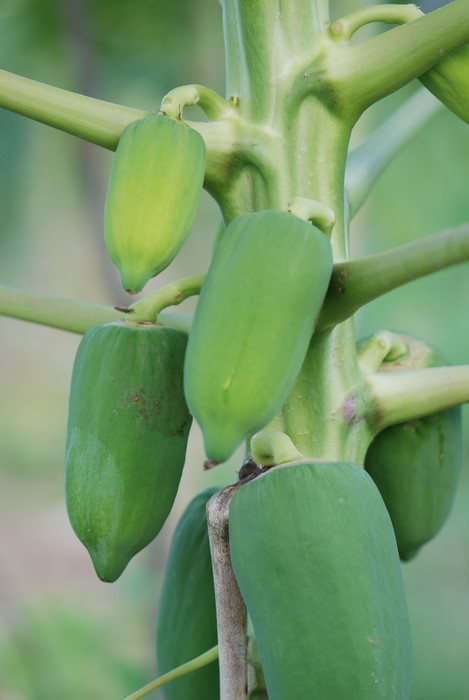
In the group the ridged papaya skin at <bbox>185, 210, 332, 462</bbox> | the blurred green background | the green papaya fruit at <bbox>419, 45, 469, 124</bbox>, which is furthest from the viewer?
the blurred green background

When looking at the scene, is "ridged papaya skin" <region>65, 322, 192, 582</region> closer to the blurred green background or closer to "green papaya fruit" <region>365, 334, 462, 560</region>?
"green papaya fruit" <region>365, 334, 462, 560</region>

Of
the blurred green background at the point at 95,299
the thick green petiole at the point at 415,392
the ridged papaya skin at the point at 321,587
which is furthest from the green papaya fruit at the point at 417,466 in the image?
the blurred green background at the point at 95,299

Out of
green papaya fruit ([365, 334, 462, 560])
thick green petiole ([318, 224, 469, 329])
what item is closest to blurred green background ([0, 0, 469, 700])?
green papaya fruit ([365, 334, 462, 560])

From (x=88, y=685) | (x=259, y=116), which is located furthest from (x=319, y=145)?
(x=88, y=685)

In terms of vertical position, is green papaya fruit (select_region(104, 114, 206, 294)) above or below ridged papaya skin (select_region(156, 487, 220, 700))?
above

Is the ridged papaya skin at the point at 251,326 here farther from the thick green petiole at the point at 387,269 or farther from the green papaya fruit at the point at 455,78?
the green papaya fruit at the point at 455,78

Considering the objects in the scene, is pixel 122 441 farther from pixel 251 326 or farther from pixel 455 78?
pixel 455 78
